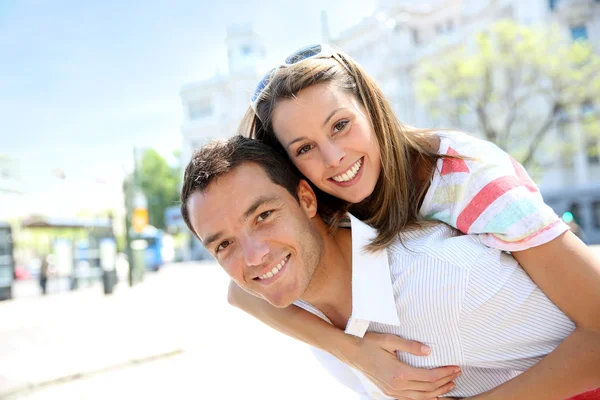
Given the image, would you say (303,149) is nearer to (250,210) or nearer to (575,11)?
(250,210)

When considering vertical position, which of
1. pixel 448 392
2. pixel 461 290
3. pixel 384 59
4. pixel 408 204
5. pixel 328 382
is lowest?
pixel 328 382

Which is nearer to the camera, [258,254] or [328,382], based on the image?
[258,254]

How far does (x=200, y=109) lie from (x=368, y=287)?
5098 centimetres

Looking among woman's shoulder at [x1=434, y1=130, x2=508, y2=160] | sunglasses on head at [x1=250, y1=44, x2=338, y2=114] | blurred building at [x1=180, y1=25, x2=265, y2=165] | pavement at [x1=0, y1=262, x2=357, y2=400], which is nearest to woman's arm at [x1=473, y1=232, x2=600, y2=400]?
woman's shoulder at [x1=434, y1=130, x2=508, y2=160]

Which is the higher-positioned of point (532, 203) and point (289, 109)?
point (289, 109)

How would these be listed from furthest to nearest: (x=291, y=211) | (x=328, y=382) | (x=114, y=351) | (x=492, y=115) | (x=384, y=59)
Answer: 1. (x=384, y=59)
2. (x=492, y=115)
3. (x=114, y=351)
4. (x=328, y=382)
5. (x=291, y=211)

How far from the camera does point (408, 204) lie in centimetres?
267

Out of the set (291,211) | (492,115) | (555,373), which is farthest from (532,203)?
(492,115)

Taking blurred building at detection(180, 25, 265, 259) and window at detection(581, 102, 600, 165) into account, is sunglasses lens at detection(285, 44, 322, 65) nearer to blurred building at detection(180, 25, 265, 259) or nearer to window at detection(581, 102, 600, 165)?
window at detection(581, 102, 600, 165)

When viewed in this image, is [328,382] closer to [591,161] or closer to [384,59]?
[591,161]

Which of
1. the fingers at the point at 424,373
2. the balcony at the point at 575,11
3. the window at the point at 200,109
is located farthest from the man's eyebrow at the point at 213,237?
the window at the point at 200,109

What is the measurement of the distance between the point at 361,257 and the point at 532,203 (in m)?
0.70

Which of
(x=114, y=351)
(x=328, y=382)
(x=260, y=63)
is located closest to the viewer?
(x=328, y=382)

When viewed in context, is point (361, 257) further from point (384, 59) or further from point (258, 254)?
point (384, 59)
